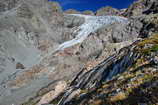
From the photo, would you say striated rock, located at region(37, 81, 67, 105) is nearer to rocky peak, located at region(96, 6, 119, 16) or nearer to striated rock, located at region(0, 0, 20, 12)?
striated rock, located at region(0, 0, 20, 12)

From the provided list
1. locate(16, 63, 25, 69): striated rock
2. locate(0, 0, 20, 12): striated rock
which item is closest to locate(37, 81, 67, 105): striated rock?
locate(16, 63, 25, 69): striated rock

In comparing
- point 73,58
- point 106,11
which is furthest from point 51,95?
point 106,11

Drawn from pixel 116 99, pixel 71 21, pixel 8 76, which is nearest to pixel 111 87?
pixel 116 99

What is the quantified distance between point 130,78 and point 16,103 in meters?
31.8

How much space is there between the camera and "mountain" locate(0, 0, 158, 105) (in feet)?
47.2

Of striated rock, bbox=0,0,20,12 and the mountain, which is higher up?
striated rock, bbox=0,0,20,12

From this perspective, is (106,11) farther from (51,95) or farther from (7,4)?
(51,95)

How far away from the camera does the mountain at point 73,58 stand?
1438 centimetres

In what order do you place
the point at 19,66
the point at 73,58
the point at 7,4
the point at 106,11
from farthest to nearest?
1. the point at 106,11
2. the point at 7,4
3. the point at 19,66
4. the point at 73,58

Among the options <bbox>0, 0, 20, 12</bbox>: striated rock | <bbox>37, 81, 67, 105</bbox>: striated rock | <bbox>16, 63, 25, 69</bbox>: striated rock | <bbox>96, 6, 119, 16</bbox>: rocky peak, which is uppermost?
<bbox>0, 0, 20, 12</bbox>: striated rock

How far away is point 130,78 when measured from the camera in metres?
14.2

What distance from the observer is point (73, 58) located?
5994 centimetres

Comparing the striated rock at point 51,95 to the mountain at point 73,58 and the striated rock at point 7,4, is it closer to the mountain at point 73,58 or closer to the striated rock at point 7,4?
the mountain at point 73,58

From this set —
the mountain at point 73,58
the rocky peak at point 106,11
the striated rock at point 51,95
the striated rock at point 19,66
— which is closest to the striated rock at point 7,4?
the mountain at point 73,58
